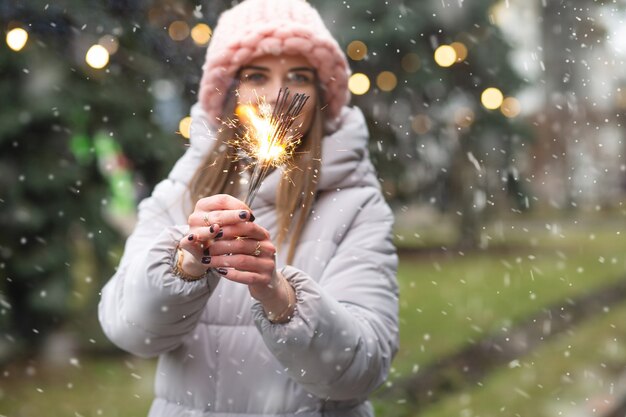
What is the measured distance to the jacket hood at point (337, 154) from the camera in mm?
2422

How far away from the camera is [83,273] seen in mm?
6988

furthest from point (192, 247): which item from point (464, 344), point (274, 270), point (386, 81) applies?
point (464, 344)

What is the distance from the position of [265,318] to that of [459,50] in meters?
8.05

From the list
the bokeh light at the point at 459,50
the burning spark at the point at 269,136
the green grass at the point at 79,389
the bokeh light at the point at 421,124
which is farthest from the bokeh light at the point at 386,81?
the burning spark at the point at 269,136

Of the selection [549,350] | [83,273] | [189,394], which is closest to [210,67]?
[189,394]

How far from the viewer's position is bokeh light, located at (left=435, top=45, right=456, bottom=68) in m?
8.87

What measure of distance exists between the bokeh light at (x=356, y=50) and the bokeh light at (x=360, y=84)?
18cm

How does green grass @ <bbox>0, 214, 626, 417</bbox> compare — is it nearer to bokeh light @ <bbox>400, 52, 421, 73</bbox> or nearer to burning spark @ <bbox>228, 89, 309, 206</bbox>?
bokeh light @ <bbox>400, 52, 421, 73</bbox>

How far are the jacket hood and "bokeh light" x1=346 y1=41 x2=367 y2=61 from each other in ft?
16.8

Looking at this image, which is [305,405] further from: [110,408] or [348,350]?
[110,408]

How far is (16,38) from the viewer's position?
539 centimetres

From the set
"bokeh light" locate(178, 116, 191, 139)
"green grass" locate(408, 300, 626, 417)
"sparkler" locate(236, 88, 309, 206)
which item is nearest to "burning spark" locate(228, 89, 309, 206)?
"sparkler" locate(236, 88, 309, 206)

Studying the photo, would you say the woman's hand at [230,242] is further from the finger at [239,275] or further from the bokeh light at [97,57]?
the bokeh light at [97,57]

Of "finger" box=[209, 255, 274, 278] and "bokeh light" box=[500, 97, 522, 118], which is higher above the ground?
"finger" box=[209, 255, 274, 278]
